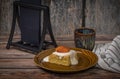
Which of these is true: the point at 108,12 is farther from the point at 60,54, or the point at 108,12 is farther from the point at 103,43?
the point at 60,54

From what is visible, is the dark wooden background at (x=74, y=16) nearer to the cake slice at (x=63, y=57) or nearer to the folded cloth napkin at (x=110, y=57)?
the folded cloth napkin at (x=110, y=57)

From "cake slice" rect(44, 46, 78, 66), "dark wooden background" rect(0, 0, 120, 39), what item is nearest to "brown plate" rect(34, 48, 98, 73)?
"cake slice" rect(44, 46, 78, 66)

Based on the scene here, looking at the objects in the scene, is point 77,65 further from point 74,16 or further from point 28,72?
point 74,16

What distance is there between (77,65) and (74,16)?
0.54 m

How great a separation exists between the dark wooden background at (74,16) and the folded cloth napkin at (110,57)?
0.35 meters

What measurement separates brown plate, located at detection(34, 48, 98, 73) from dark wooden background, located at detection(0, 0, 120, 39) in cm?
39

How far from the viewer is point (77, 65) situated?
122cm

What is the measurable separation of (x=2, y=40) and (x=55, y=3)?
34 cm

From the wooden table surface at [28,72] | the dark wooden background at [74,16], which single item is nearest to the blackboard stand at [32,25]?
the wooden table surface at [28,72]

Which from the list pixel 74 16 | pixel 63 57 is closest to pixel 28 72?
pixel 63 57

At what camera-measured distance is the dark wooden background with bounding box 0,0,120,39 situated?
1683 millimetres

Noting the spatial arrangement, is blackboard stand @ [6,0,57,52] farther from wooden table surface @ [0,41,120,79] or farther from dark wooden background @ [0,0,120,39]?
dark wooden background @ [0,0,120,39]

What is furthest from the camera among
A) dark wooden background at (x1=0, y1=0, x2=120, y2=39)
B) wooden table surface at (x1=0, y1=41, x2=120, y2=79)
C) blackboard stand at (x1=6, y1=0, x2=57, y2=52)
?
dark wooden background at (x1=0, y1=0, x2=120, y2=39)

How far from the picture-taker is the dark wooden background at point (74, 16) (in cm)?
168
